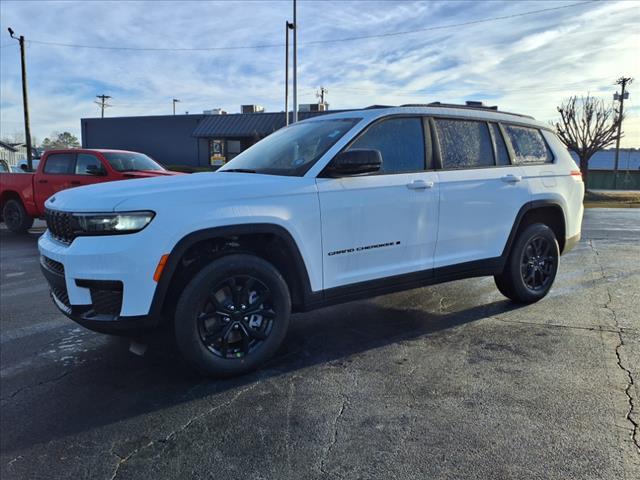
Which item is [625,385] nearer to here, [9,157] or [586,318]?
[586,318]

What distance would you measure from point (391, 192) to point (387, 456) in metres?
2.02

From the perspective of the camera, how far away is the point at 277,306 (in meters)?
3.56

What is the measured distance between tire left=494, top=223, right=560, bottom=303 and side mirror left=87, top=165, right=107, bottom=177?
26.9 ft

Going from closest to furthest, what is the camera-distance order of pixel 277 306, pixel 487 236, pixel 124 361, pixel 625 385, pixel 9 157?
pixel 625 385 < pixel 277 306 < pixel 124 361 < pixel 487 236 < pixel 9 157

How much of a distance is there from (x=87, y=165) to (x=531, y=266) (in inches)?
354

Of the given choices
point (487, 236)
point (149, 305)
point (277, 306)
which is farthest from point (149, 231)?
point (487, 236)

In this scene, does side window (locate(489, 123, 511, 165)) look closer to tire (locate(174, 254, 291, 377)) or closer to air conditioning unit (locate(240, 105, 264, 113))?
tire (locate(174, 254, 291, 377))

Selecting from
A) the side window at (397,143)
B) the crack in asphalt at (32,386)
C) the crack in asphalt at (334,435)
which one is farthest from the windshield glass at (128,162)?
the crack in asphalt at (334,435)

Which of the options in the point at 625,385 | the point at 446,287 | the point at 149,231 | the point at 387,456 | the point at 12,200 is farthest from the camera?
the point at 12,200

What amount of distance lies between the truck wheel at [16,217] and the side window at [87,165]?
1.91m

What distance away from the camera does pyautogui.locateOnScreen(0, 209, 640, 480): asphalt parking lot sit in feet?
8.34

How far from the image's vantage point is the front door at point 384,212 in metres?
3.72

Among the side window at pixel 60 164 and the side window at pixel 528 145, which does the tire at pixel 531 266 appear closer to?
the side window at pixel 528 145

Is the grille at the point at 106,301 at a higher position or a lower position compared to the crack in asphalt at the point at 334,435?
higher
